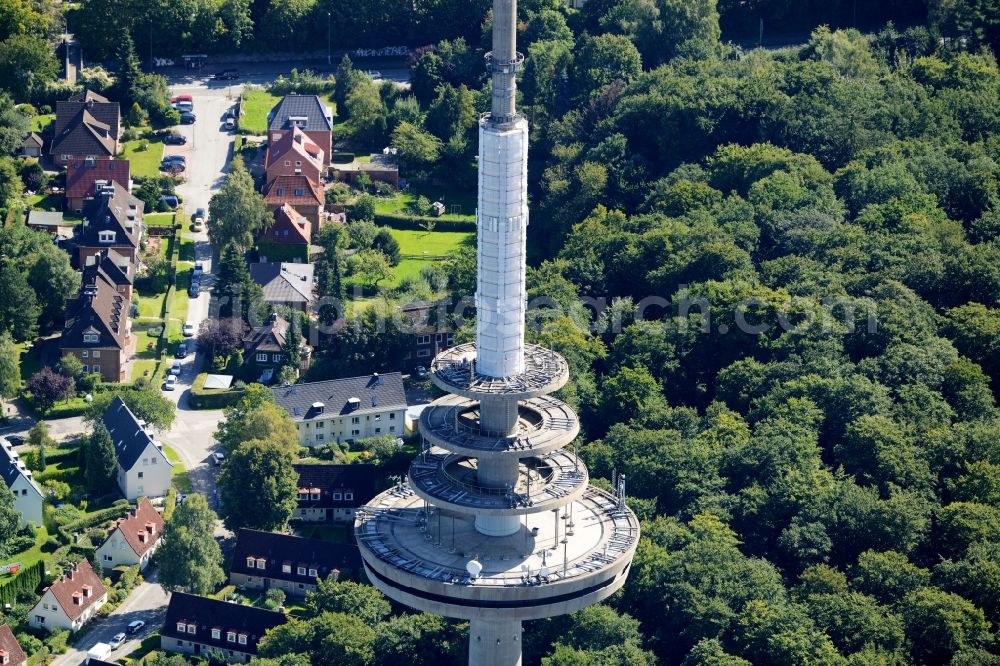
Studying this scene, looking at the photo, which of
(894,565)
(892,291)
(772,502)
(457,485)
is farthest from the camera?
(892,291)

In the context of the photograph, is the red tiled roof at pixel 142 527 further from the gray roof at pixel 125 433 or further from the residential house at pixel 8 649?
the residential house at pixel 8 649

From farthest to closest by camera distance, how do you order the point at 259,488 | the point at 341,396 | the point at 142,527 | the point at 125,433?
the point at 341,396 → the point at 125,433 → the point at 259,488 → the point at 142,527

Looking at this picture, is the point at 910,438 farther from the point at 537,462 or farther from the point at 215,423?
the point at 215,423

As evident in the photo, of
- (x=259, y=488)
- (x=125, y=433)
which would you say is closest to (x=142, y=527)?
(x=259, y=488)

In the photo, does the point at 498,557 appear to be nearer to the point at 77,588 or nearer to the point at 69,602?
the point at 69,602

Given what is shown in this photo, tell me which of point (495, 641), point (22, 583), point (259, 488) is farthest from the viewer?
point (259, 488)

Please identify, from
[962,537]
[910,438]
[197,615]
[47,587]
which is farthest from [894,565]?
[47,587]
